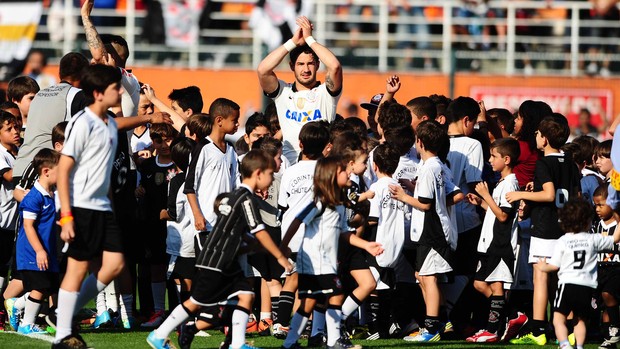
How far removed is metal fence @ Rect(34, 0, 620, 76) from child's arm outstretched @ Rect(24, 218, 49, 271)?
14.0 metres

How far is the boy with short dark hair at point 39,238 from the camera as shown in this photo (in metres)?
9.09

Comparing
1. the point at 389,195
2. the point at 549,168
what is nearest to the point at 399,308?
the point at 389,195

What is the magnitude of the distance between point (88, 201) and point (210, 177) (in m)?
1.70

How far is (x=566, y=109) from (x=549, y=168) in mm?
13305

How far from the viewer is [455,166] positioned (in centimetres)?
998

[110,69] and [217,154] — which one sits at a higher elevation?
[110,69]

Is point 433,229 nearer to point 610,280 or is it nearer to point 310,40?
point 610,280

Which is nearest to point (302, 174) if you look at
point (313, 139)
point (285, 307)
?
point (313, 139)

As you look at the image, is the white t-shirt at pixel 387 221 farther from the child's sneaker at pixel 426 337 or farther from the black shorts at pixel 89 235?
the black shorts at pixel 89 235

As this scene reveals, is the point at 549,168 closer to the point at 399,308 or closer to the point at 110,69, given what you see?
the point at 399,308

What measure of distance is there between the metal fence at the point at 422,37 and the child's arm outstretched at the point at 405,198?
13.6 meters

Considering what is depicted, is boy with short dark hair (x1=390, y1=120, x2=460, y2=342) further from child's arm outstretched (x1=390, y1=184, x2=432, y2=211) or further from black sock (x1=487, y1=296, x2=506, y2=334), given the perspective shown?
black sock (x1=487, y1=296, x2=506, y2=334)

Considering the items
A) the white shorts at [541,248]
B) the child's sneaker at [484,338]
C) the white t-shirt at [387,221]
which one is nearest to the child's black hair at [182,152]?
the white t-shirt at [387,221]

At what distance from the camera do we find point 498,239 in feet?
Result: 31.9
